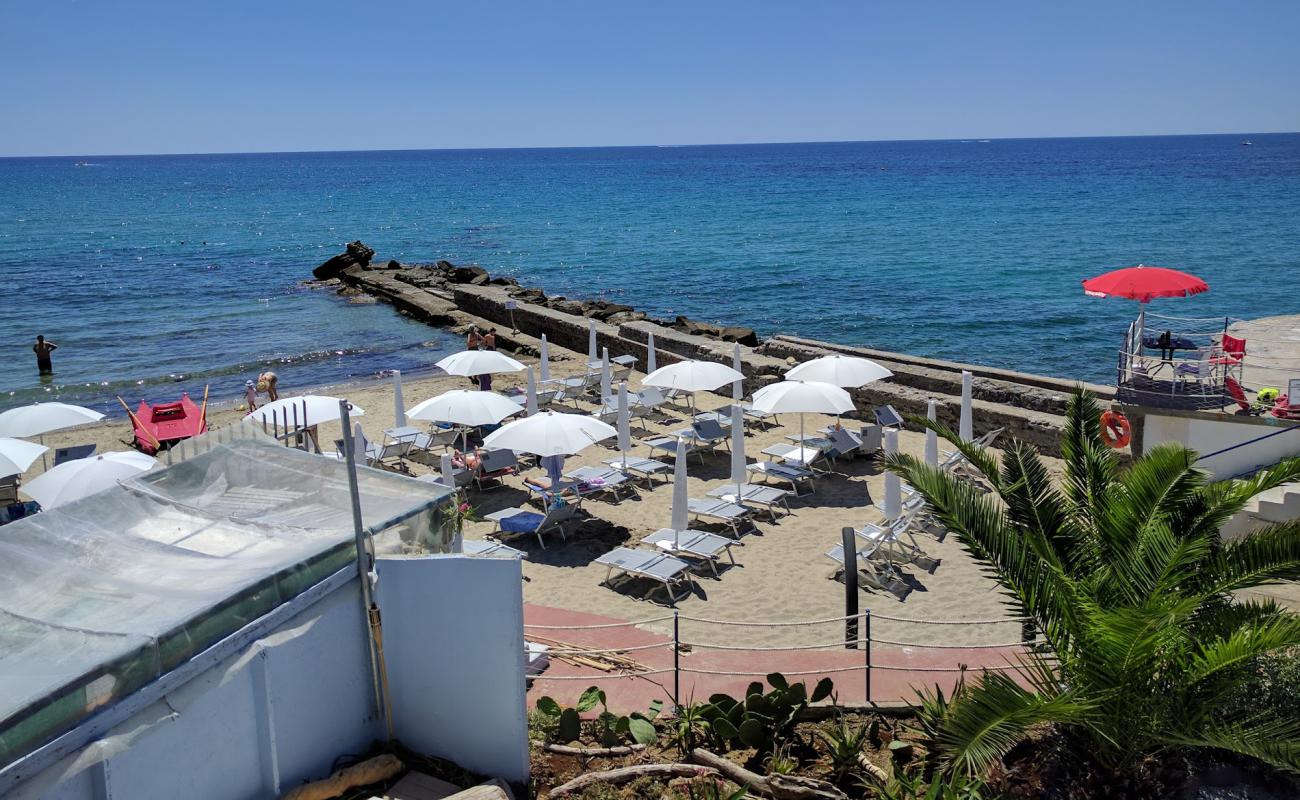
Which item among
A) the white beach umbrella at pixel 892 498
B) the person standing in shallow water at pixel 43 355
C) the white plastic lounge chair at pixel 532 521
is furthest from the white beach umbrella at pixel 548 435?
the person standing in shallow water at pixel 43 355

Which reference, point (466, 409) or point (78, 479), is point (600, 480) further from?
point (78, 479)

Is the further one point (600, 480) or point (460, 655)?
point (600, 480)

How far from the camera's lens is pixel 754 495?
1206 centimetres

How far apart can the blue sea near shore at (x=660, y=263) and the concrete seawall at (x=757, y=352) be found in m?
1.65

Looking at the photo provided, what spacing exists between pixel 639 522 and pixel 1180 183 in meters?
92.2

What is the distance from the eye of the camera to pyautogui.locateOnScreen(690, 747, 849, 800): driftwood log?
20.6 ft

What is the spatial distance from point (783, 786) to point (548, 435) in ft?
19.0

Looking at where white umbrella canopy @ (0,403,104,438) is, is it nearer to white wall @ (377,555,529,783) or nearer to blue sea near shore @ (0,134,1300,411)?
white wall @ (377,555,529,783)

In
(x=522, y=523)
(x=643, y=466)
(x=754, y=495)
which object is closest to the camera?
(x=522, y=523)

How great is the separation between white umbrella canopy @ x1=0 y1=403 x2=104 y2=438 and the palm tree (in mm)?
10095

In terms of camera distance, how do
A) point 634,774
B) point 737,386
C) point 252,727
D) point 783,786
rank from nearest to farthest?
point 252,727
point 783,786
point 634,774
point 737,386

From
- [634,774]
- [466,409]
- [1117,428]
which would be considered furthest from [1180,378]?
[466,409]

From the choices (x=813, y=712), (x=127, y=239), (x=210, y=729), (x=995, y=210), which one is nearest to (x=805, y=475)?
(x=813, y=712)

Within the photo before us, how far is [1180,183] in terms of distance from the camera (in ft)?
292
